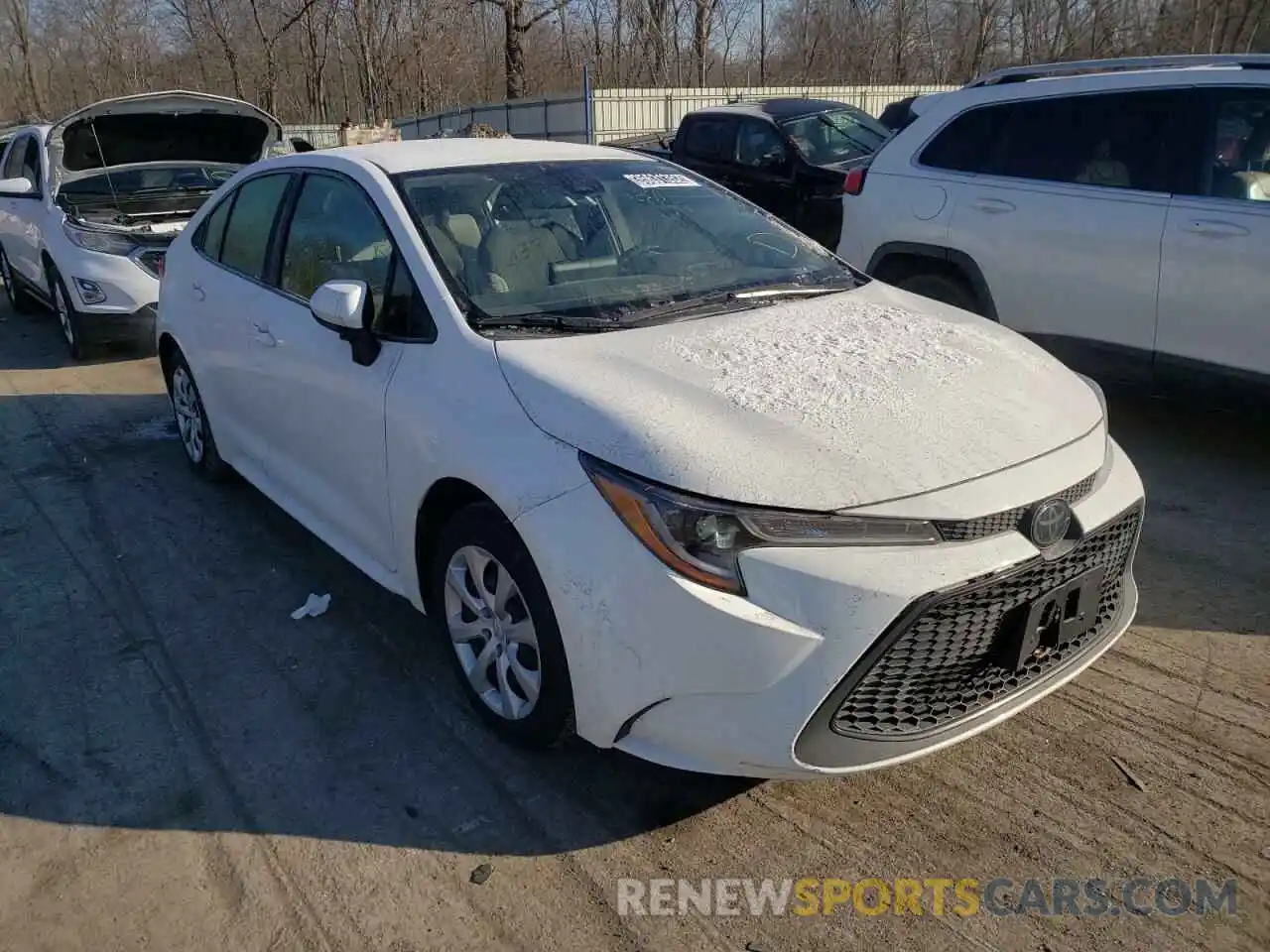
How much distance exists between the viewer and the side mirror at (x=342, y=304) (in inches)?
129

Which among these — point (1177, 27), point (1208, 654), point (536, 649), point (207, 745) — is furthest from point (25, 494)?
point (1177, 27)

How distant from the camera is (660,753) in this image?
99.8 inches

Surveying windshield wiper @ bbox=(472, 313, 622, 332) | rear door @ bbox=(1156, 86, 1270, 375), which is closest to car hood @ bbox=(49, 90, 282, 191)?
windshield wiper @ bbox=(472, 313, 622, 332)

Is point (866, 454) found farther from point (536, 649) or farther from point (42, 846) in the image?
point (42, 846)

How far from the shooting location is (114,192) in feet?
28.2

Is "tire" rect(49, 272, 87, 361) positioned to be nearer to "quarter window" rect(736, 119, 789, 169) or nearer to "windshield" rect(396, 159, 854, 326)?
"windshield" rect(396, 159, 854, 326)

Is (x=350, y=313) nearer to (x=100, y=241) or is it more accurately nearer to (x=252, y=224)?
(x=252, y=224)

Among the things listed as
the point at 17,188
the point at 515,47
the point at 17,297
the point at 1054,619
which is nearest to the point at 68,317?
the point at 17,188

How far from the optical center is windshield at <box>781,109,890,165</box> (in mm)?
11078

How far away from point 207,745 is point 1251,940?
9.34ft

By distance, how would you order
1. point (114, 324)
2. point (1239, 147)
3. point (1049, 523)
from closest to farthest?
point (1049, 523) < point (1239, 147) < point (114, 324)

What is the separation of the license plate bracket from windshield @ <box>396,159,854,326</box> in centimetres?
145

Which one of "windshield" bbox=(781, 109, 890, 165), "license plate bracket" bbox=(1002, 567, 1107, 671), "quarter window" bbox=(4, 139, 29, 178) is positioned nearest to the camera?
"license plate bracket" bbox=(1002, 567, 1107, 671)

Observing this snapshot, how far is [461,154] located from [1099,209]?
3.23 m
